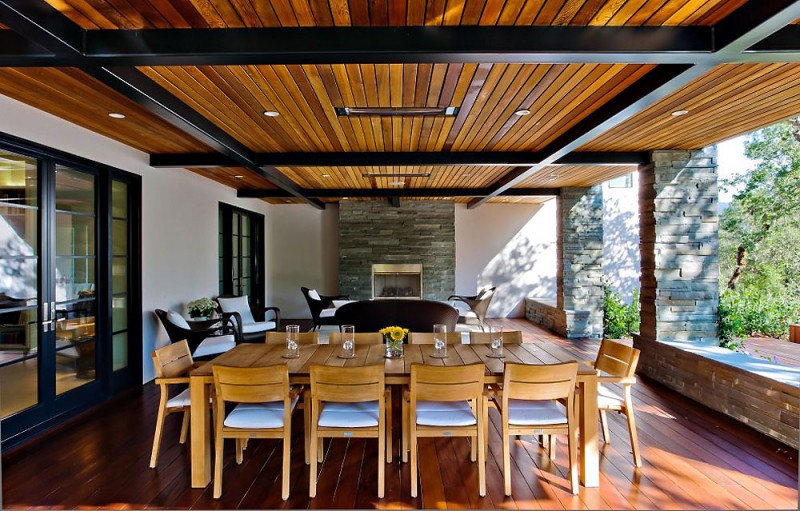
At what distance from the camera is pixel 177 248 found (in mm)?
5605

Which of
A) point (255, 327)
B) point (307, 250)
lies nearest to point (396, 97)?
point (255, 327)

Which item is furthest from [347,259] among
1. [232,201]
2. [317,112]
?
[317,112]

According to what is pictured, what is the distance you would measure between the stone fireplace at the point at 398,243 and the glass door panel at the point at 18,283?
6367 mm

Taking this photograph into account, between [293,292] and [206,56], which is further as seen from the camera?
[293,292]

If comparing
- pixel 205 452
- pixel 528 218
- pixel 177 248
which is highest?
pixel 528 218

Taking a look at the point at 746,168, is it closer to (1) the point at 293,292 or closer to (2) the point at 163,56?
(1) the point at 293,292

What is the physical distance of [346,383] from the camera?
2.47 m

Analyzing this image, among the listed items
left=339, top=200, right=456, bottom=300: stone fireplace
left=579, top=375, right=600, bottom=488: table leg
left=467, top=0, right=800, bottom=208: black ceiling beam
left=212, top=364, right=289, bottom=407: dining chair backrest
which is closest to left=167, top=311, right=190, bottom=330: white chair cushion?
left=212, top=364, right=289, bottom=407: dining chair backrest

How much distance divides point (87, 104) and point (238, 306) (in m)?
3.66

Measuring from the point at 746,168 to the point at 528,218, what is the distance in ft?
16.6

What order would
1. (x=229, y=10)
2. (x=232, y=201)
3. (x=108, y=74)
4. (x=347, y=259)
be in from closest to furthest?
1. (x=229, y=10)
2. (x=108, y=74)
3. (x=232, y=201)
4. (x=347, y=259)

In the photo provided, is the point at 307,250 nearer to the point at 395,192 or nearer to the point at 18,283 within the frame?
the point at 395,192

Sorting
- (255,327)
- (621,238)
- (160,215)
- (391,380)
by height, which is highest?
(160,215)

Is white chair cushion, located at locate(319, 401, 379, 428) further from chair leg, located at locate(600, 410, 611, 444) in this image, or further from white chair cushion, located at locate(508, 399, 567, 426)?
chair leg, located at locate(600, 410, 611, 444)
